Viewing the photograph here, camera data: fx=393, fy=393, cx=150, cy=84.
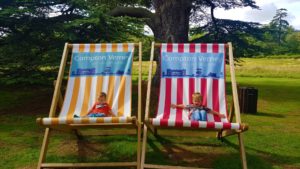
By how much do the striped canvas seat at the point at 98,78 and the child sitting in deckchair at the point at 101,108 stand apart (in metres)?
0.06

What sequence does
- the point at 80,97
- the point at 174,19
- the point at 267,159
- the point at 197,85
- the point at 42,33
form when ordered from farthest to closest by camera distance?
the point at 174,19, the point at 42,33, the point at 197,85, the point at 80,97, the point at 267,159

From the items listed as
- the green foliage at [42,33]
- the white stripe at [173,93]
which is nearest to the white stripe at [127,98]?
the white stripe at [173,93]

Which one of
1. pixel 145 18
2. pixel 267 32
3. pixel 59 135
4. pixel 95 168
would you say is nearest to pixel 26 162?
pixel 95 168

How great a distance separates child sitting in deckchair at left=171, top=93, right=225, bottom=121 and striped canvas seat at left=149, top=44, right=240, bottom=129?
5 centimetres

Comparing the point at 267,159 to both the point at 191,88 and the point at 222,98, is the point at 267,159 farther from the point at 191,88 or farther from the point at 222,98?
the point at 191,88

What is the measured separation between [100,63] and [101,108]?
72 cm

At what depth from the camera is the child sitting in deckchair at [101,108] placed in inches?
188

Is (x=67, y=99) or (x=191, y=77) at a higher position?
A: (x=191, y=77)

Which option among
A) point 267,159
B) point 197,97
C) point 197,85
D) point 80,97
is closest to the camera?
point 267,159

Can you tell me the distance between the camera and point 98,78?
5.19 m

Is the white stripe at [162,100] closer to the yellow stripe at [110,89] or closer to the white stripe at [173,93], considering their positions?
the white stripe at [173,93]

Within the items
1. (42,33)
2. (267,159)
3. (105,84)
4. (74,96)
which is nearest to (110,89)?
(105,84)

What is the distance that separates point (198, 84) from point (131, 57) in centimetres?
95

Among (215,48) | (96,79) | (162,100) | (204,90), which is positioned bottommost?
(162,100)
